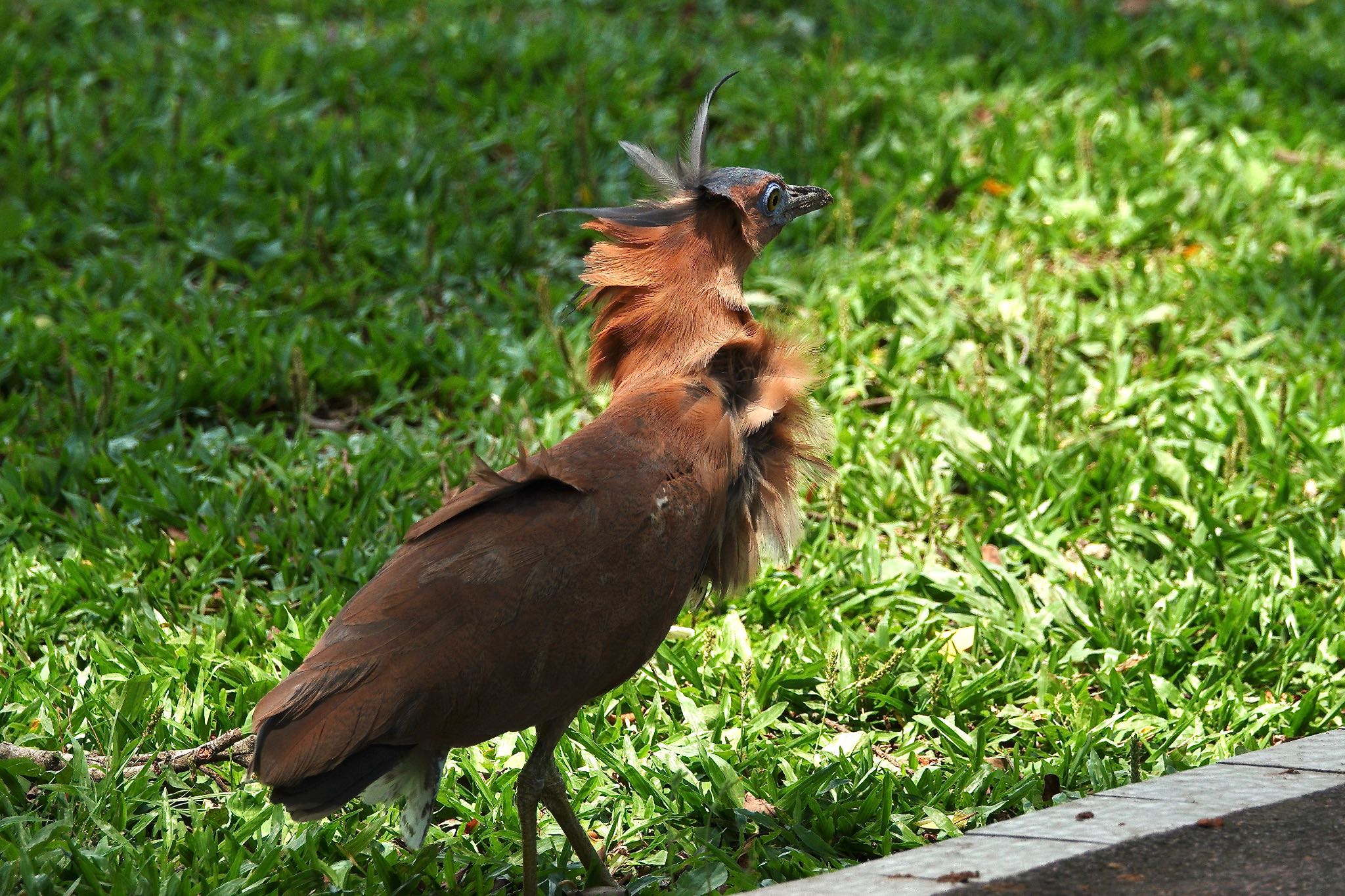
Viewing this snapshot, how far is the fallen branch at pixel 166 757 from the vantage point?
11.3 ft

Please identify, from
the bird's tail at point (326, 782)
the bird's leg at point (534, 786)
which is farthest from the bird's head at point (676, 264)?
the bird's tail at point (326, 782)

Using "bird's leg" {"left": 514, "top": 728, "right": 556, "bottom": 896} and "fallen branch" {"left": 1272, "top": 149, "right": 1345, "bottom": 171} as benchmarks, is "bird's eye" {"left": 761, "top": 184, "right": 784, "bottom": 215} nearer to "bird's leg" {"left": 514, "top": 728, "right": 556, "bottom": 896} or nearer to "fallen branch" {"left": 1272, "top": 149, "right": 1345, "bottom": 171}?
"bird's leg" {"left": 514, "top": 728, "right": 556, "bottom": 896}

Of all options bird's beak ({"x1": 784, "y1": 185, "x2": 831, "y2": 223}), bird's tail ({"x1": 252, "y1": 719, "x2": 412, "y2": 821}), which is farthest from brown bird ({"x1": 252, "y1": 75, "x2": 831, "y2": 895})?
bird's beak ({"x1": 784, "y1": 185, "x2": 831, "y2": 223})

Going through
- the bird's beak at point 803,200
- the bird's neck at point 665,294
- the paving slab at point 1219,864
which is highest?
the bird's beak at point 803,200

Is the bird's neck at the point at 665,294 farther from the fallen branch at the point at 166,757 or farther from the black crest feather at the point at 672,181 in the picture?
the fallen branch at the point at 166,757

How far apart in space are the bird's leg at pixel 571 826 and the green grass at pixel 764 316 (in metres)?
0.13

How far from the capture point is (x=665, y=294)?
341 cm

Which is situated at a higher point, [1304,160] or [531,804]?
[1304,160]

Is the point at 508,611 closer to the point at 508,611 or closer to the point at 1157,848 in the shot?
the point at 508,611

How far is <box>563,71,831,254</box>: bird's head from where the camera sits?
3.48 m

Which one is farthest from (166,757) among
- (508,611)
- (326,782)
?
(508,611)

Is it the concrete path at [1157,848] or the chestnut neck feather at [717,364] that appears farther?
the chestnut neck feather at [717,364]

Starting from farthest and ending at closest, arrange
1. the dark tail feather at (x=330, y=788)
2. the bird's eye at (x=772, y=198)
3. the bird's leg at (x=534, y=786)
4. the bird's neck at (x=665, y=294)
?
the bird's eye at (x=772, y=198) < the bird's neck at (x=665, y=294) < the bird's leg at (x=534, y=786) < the dark tail feather at (x=330, y=788)

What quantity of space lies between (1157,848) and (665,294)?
168cm
